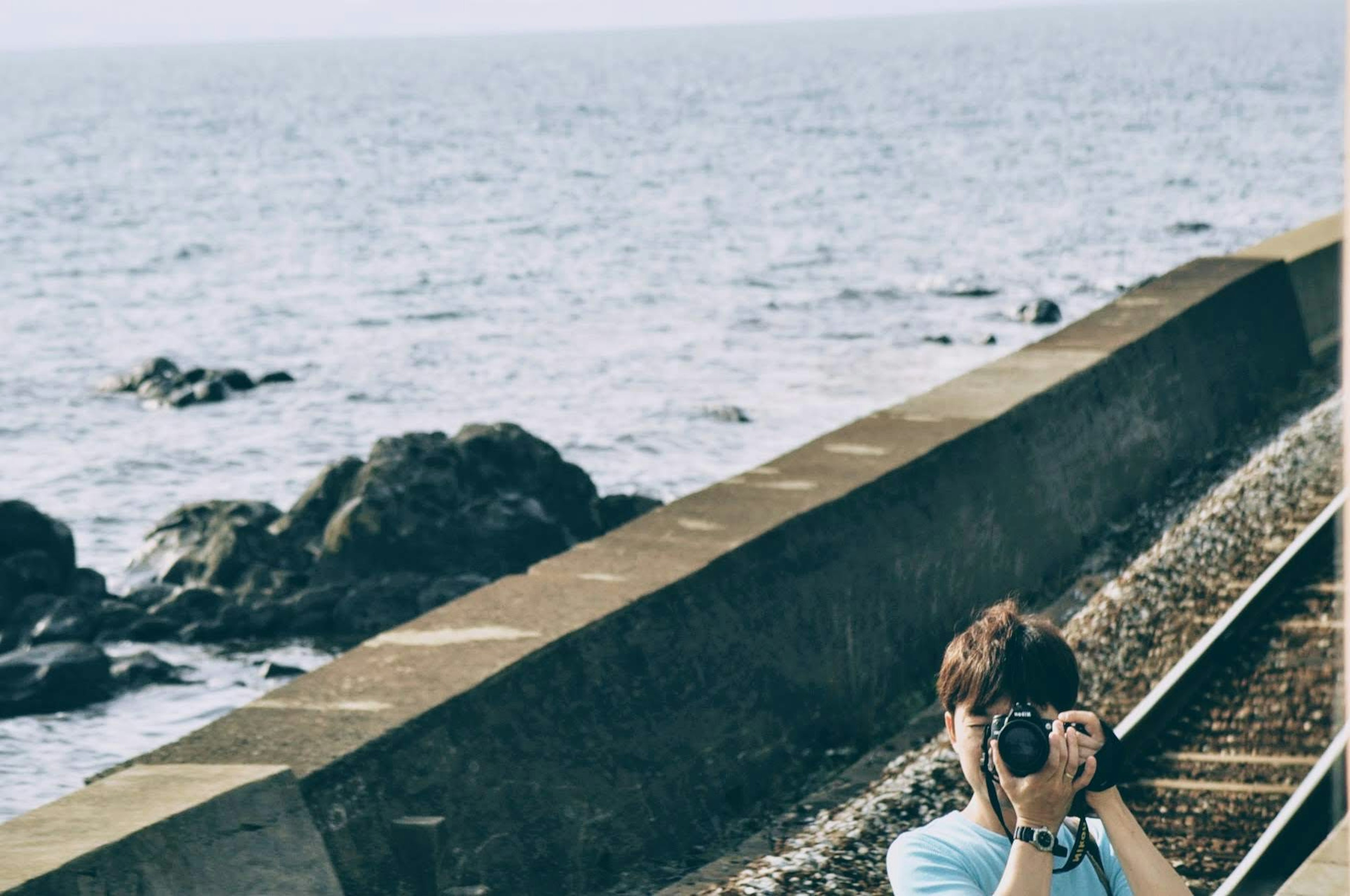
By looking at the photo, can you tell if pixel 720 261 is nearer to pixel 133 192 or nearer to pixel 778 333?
pixel 778 333

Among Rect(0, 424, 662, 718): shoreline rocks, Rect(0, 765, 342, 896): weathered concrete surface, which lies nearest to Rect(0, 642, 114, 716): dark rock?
Rect(0, 424, 662, 718): shoreline rocks

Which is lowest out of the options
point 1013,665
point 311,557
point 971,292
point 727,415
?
point 971,292

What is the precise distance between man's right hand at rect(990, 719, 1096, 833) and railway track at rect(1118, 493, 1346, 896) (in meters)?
3.79

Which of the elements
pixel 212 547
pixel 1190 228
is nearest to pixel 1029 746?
pixel 212 547

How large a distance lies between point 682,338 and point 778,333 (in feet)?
5.81

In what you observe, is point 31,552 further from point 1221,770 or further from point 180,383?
point 180,383

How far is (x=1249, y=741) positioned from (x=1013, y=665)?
18.2 feet

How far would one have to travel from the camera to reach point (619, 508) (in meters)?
18.3

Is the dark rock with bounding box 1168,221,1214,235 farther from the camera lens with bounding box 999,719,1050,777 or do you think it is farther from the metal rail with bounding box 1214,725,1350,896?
the camera lens with bounding box 999,719,1050,777

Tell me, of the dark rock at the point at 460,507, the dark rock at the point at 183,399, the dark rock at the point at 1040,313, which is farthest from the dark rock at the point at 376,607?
the dark rock at the point at 1040,313

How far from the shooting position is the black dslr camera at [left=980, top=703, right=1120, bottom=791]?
2.63 meters

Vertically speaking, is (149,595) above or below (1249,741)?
below

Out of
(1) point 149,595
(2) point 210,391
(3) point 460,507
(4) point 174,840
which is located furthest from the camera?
(2) point 210,391

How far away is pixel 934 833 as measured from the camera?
2.88m
